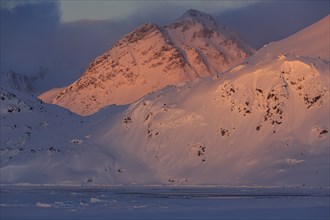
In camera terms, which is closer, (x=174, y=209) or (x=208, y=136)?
(x=174, y=209)

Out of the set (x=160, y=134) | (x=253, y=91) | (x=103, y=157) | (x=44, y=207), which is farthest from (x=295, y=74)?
(x=44, y=207)

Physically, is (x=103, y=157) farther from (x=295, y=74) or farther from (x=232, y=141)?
(x=295, y=74)

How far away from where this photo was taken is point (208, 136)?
16188 cm

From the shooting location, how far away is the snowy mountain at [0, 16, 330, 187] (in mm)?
146000

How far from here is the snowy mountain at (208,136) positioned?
146000mm

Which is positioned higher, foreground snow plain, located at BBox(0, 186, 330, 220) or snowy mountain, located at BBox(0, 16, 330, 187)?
snowy mountain, located at BBox(0, 16, 330, 187)

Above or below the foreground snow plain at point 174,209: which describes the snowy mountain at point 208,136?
above

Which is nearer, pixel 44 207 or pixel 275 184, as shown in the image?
pixel 44 207

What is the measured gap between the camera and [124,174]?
154m

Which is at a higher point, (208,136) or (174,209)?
(208,136)

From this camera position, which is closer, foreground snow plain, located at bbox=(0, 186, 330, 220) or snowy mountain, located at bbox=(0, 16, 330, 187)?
foreground snow plain, located at bbox=(0, 186, 330, 220)

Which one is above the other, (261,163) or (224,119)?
(224,119)

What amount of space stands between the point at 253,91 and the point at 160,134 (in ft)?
73.9

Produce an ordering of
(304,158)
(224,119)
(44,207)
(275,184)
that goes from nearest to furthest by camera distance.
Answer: (44,207), (275,184), (304,158), (224,119)
